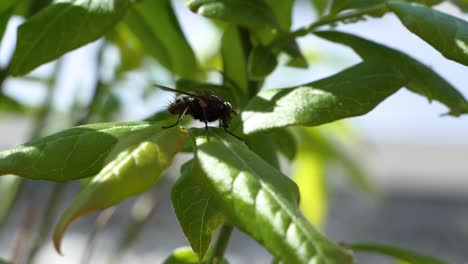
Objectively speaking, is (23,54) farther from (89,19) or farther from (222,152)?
(222,152)

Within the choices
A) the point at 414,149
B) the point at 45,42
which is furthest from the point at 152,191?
the point at 414,149

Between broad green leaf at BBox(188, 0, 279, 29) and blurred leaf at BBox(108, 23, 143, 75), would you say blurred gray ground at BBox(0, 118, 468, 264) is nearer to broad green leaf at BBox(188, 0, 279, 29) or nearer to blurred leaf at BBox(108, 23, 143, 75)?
blurred leaf at BBox(108, 23, 143, 75)

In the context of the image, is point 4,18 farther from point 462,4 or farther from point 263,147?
point 462,4

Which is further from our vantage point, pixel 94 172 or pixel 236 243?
pixel 236 243

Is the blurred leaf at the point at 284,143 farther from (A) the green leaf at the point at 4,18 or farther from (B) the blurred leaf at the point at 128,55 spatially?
(B) the blurred leaf at the point at 128,55

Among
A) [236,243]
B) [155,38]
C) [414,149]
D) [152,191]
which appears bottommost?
[414,149]

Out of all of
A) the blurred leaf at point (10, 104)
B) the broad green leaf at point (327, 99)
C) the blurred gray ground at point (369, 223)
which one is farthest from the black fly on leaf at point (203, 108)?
the blurred gray ground at point (369, 223)
